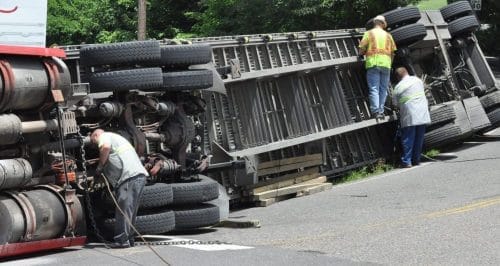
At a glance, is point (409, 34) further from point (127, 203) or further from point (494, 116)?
point (127, 203)

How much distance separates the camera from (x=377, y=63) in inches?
584

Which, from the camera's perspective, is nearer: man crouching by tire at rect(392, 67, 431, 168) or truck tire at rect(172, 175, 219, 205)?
truck tire at rect(172, 175, 219, 205)

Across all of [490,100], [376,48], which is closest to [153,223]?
[376,48]

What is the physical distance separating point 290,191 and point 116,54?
4.54 metres

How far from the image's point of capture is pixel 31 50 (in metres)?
8.88

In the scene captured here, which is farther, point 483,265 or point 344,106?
point 344,106

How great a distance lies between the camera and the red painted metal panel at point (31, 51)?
28.3ft

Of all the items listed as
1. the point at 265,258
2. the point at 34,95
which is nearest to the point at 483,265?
the point at 265,258

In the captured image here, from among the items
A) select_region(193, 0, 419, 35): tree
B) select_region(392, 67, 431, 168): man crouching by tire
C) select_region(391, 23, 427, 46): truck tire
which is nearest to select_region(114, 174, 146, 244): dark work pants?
select_region(392, 67, 431, 168): man crouching by tire

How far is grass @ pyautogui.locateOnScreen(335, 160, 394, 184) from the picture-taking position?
1473cm

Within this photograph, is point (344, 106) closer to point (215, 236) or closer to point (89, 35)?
point (215, 236)

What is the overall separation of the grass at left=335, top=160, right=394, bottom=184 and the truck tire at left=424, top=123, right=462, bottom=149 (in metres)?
0.92

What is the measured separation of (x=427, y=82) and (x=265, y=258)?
30.1ft

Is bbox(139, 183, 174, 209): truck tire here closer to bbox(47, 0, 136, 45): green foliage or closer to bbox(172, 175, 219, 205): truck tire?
bbox(172, 175, 219, 205): truck tire
